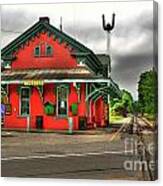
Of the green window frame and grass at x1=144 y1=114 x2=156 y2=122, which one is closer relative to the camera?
grass at x1=144 y1=114 x2=156 y2=122

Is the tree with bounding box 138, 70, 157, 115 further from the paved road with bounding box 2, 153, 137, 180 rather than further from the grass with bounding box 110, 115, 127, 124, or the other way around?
the paved road with bounding box 2, 153, 137, 180

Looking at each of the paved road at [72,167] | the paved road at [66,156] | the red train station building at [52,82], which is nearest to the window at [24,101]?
the red train station building at [52,82]

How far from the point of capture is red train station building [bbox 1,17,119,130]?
2.89 metres

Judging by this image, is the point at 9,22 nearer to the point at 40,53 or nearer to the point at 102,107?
the point at 40,53

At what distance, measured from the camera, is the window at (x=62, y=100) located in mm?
2920

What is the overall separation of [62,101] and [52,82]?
10cm

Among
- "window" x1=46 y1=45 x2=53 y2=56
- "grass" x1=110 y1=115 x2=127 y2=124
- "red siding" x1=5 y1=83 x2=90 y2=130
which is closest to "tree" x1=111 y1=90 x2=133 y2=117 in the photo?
"grass" x1=110 y1=115 x2=127 y2=124

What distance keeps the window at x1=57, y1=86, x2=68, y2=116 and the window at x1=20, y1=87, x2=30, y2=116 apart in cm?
14

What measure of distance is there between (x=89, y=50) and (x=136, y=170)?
1.85 ft

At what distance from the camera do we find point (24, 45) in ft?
9.77

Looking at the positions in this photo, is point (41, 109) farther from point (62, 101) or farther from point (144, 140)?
point (144, 140)

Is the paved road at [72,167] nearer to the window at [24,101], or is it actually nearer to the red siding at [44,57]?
the window at [24,101]

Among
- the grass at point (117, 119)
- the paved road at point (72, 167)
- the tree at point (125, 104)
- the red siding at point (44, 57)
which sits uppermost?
the red siding at point (44, 57)

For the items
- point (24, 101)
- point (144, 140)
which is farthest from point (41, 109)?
point (144, 140)
